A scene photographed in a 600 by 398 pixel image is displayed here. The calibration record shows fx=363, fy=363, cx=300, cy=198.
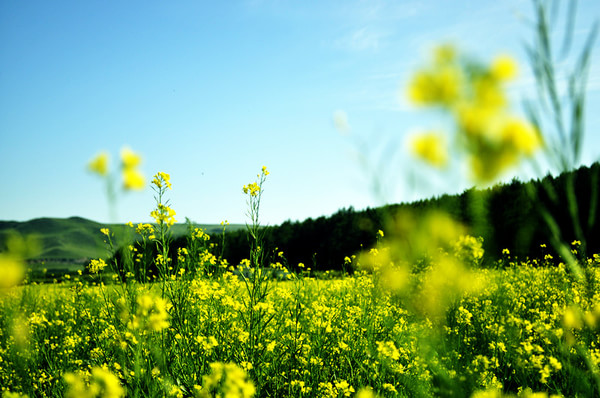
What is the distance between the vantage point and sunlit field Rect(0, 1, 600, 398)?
0.63 metres

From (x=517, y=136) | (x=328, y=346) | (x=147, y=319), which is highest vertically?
(x=517, y=136)

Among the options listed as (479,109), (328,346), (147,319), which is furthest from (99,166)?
(328,346)

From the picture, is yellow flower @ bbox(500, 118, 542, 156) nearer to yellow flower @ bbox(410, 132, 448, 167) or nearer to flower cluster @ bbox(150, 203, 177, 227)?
yellow flower @ bbox(410, 132, 448, 167)

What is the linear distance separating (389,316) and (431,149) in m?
2.93

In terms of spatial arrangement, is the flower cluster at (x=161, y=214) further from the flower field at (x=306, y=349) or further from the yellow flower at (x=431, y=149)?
the yellow flower at (x=431, y=149)

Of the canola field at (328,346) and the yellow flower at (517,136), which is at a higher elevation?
the yellow flower at (517,136)

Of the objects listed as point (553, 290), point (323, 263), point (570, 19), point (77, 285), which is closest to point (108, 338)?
point (77, 285)

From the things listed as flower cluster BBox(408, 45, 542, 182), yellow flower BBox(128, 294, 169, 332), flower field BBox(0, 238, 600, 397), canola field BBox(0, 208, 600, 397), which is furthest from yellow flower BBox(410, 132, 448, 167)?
yellow flower BBox(128, 294, 169, 332)

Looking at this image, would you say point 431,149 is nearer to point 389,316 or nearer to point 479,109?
point 479,109

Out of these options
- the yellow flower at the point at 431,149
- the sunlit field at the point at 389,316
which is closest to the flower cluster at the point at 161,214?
the sunlit field at the point at 389,316

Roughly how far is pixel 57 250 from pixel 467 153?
12022 cm

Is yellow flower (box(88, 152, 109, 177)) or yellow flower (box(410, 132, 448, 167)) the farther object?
yellow flower (box(88, 152, 109, 177))

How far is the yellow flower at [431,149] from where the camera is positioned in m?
0.63

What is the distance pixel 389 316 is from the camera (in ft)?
10.7
